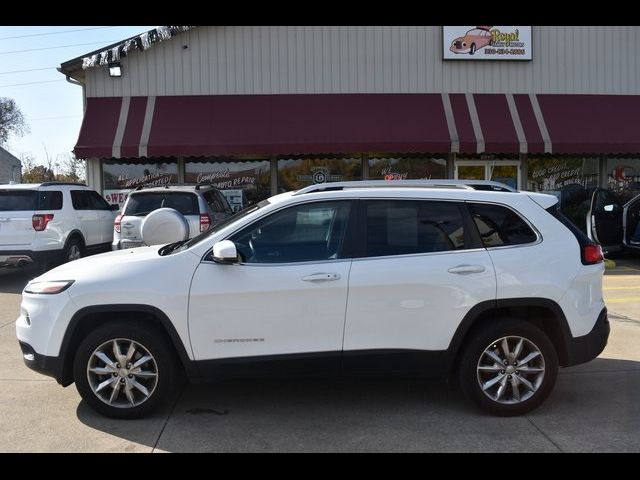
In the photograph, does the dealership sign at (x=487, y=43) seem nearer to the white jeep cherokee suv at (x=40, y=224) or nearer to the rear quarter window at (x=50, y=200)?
the white jeep cherokee suv at (x=40, y=224)

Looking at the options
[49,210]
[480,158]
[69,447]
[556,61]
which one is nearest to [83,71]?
[49,210]

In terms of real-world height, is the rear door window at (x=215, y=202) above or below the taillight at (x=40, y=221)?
above

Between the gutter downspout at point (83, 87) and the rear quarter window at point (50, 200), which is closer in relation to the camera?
the rear quarter window at point (50, 200)

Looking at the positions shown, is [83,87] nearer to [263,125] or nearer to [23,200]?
[263,125]

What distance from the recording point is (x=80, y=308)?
13.5 feet

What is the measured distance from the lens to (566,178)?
16547 mm

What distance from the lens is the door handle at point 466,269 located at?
4.20 m

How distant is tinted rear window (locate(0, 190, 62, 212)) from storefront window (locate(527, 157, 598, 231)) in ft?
39.6

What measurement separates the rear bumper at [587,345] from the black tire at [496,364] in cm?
13

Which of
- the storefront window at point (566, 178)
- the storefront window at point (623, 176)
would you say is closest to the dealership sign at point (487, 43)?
the storefront window at point (566, 178)

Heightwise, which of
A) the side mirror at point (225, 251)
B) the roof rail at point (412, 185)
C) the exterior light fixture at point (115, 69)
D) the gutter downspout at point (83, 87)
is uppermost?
the exterior light fixture at point (115, 69)

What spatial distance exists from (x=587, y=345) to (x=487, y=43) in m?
12.8

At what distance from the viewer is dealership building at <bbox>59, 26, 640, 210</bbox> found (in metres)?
14.0
